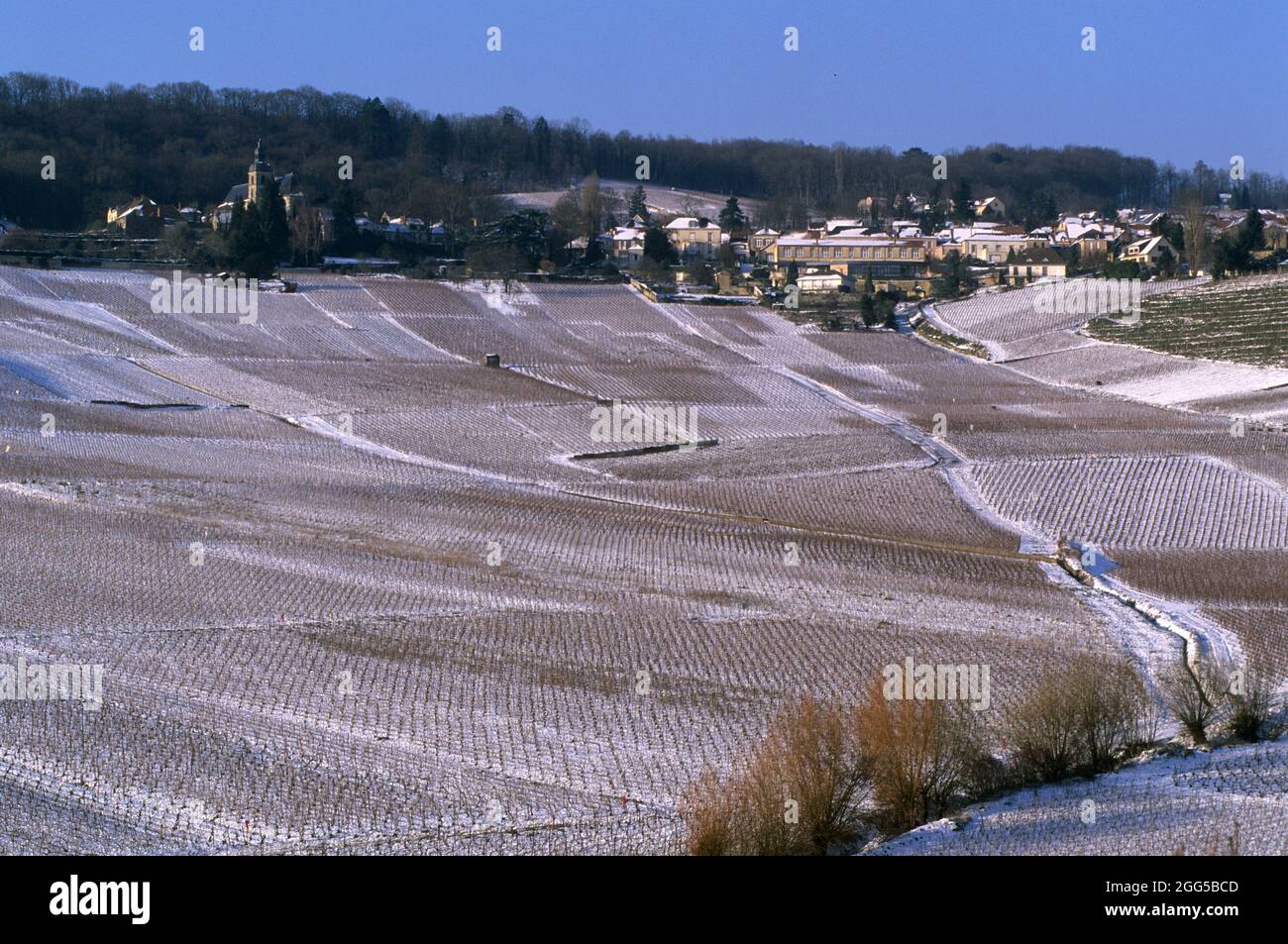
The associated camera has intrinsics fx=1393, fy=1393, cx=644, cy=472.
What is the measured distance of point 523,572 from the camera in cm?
2402

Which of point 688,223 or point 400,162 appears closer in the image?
point 688,223

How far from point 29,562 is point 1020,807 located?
684 inches

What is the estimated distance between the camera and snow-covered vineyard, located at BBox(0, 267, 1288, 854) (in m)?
13.2

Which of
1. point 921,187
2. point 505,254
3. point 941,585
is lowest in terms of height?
A: point 941,585

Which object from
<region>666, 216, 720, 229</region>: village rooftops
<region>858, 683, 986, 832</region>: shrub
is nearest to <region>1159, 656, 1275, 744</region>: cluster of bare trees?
<region>858, 683, 986, 832</region>: shrub

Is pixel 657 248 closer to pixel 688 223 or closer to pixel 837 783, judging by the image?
pixel 688 223

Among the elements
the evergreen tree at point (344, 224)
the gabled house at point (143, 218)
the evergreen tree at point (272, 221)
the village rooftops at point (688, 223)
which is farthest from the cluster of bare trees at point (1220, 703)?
the village rooftops at point (688, 223)

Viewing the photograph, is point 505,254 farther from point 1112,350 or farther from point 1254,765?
point 1254,765

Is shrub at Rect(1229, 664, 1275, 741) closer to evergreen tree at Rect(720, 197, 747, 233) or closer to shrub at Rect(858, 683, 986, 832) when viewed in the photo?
shrub at Rect(858, 683, 986, 832)

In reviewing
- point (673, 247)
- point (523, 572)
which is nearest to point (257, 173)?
point (673, 247)

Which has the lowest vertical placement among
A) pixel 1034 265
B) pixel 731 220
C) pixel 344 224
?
pixel 1034 265

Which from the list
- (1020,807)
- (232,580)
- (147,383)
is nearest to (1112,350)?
(147,383)

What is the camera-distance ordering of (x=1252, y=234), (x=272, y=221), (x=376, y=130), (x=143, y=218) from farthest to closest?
1. (x=376, y=130)
2. (x=143, y=218)
3. (x=272, y=221)
4. (x=1252, y=234)
